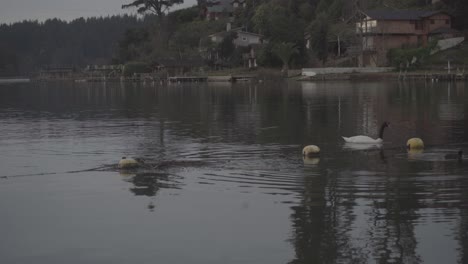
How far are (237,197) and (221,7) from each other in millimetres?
132520

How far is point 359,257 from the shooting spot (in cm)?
1212

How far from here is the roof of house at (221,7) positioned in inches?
5743

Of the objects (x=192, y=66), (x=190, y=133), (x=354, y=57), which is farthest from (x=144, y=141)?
(x=192, y=66)

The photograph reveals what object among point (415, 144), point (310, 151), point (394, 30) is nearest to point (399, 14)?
point (394, 30)

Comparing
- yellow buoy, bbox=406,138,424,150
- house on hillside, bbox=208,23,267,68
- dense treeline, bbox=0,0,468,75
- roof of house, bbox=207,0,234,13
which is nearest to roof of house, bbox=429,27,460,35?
dense treeline, bbox=0,0,468,75

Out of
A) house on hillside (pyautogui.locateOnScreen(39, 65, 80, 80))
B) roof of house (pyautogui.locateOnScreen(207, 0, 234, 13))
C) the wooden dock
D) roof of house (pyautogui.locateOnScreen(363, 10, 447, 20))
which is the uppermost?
roof of house (pyautogui.locateOnScreen(207, 0, 234, 13))

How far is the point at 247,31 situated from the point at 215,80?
22.9m

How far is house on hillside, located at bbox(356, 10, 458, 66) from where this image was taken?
92750 millimetres

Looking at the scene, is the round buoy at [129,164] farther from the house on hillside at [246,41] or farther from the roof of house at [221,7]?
the roof of house at [221,7]

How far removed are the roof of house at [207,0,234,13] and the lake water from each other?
11484cm

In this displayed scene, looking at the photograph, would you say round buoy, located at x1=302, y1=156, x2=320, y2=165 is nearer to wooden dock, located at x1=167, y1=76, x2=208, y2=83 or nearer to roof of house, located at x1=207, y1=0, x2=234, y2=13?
wooden dock, located at x1=167, y1=76, x2=208, y2=83

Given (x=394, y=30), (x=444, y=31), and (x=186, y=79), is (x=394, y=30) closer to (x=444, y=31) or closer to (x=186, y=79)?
(x=444, y=31)

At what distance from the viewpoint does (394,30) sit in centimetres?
9331

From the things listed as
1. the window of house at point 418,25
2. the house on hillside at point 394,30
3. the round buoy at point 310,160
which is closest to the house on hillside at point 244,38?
the house on hillside at point 394,30
